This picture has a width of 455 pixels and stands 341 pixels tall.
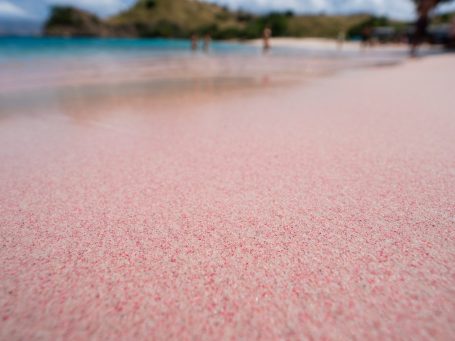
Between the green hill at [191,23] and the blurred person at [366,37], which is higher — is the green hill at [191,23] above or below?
above

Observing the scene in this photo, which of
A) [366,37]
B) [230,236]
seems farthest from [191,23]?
[230,236]

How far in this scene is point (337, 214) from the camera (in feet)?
4.11

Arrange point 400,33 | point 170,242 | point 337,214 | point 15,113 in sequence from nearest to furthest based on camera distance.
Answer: point 170,242 → point 337,214 → point 15,113 → point 400,33

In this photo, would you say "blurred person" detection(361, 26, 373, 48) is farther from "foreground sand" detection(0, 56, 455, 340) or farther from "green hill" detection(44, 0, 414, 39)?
"green hill" detection(44, 0, 414, 39)

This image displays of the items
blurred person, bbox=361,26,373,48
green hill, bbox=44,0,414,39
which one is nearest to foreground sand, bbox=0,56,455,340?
blurred person, bbox=361,26,373,48

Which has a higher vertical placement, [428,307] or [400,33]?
[400,33]

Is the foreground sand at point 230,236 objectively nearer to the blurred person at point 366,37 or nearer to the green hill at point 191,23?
the blurred person at point 366,37

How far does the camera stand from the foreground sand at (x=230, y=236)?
0.80 m

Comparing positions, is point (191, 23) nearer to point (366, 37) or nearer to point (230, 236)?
point (366, 37)

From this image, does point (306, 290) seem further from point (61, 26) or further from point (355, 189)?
point (61, 26)

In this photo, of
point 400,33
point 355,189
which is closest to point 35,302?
point 355,189

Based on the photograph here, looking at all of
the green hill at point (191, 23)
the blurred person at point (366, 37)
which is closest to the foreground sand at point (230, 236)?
the blurred person at point (366, 37)

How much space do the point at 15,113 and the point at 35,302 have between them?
3.50 meters

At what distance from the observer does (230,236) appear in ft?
3.74
